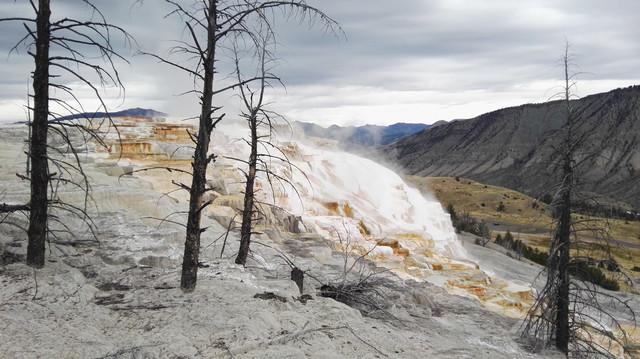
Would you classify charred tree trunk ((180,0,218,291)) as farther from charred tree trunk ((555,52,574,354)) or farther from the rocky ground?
charred tree trunk ((555,52,574,354))

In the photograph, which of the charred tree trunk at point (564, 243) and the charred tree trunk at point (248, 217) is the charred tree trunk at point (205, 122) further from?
the charred tree trunk at point (564, 243)

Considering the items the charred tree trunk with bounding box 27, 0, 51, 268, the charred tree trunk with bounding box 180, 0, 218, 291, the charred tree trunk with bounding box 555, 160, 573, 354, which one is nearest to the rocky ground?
the charred tree trunk with bounding box 27, 0, 51, 268

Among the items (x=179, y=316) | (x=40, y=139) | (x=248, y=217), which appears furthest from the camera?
(x=248, y=217)

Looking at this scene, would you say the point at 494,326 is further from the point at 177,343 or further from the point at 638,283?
the point at 638,283

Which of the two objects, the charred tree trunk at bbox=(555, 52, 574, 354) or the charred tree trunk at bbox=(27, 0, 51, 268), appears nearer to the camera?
the charred tree trunk at bbox=(27, 0, 51, 268)

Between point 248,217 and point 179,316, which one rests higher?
point 248,217

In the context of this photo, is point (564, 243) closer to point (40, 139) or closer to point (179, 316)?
point (179, 316)

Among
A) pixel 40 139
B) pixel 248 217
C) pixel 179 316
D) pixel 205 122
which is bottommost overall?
pixel 179 316

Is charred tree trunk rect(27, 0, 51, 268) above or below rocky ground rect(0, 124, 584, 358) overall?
above

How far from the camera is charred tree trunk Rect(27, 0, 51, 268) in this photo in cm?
726

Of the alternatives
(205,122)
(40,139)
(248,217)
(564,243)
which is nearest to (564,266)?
(564,243)

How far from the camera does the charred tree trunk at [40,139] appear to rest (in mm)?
7258

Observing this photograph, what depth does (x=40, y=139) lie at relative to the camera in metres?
7.43

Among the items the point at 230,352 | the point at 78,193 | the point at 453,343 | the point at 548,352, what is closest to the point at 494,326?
the point at 548,352
